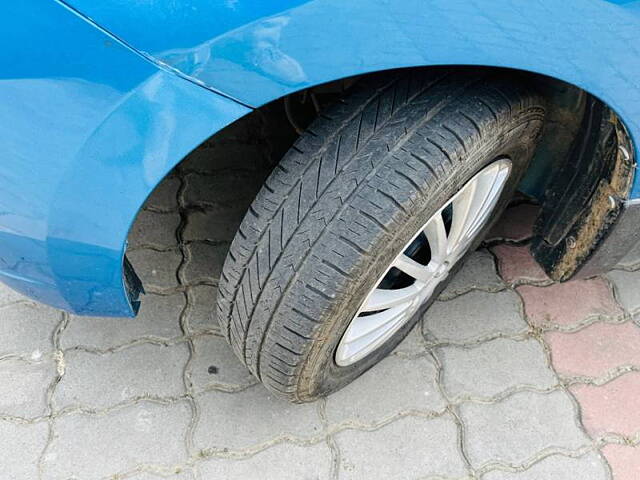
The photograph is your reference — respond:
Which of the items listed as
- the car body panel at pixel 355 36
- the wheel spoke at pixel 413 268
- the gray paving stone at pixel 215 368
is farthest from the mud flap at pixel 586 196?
the gray paving stone at pixel 215 368

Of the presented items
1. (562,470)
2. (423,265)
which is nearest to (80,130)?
(423,265)

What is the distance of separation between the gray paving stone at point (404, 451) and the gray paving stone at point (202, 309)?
549 millimetres

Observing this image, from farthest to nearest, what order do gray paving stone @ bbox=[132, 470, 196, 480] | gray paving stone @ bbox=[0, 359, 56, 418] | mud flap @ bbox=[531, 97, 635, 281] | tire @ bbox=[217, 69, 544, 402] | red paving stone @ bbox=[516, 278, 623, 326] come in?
red paving stone @ bbox=[516, 278, 623, 326] < gray paving stone @ bbox=[0, 359, 56, 418] < gray paving stone @ bbox=[132, 470, 196, 480] < mud flap @ bbox=[531, 97, 635, 281] < tire @ bbox=[217, 69, 544, 402]

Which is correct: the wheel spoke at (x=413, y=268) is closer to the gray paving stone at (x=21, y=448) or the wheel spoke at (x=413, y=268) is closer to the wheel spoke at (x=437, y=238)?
the wheel spoke at (x=437, y=238)

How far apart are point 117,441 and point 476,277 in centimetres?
125

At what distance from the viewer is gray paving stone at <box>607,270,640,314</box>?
2.22 metres

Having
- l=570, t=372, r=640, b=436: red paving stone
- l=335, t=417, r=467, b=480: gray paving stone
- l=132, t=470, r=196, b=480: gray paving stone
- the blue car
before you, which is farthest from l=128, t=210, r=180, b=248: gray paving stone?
l=570, t=372, r=640, b=436: red paving stone

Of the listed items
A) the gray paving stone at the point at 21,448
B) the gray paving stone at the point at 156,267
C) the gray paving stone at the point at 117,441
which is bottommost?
the gray paving stone at the point at 21,448

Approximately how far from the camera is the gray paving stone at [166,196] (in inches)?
93.9

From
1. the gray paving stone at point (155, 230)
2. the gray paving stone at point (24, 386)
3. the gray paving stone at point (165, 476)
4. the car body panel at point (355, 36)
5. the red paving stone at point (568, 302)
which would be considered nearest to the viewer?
the car body panel at point (355, 36)

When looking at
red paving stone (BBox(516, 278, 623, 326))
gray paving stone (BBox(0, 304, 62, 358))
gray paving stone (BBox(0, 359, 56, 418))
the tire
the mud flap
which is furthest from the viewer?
red paving stone (BBox(516, 278, 623, 326))

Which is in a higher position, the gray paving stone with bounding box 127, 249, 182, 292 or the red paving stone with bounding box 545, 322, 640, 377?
the red paving stone with bounding box 545, 322, 640, 377

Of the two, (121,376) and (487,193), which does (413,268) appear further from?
(121,376)

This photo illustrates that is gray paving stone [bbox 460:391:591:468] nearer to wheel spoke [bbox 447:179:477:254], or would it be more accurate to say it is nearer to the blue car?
the blue car
